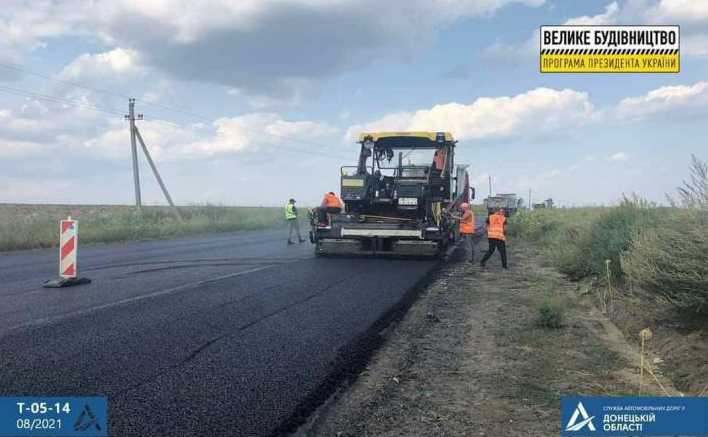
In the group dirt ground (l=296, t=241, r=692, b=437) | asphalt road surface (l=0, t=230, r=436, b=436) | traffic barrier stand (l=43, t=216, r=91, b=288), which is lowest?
dirt ground (l=296, t=241, r=692, b=437)

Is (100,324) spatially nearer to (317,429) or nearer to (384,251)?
(317,429)

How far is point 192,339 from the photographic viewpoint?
575cm

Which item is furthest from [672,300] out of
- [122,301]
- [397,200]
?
[397,200]

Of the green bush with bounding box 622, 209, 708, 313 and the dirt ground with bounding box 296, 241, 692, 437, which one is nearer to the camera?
the dirt ground with bounding box 296, 241, 692, 437

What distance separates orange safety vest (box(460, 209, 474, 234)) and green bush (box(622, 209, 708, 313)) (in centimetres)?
706

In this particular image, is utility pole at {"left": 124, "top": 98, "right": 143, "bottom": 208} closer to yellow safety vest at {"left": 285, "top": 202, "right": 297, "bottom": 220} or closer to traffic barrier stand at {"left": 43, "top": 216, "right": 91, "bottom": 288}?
yellow safety vest at {"left": 285, "top": 202, "right": 297, "bottom": 220}

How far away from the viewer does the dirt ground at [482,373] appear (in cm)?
387

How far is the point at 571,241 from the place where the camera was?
13336 millimetres

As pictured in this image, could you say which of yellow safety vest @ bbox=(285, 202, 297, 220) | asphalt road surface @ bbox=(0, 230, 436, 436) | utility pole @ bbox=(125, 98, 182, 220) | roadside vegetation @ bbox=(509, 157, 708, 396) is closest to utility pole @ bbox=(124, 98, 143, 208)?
utility pole @ bbox=(125, 98, 182, 220)

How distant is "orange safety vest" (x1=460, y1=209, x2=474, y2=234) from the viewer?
13.9 m

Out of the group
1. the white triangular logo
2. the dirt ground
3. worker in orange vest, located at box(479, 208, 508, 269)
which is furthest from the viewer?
worker in orange vest, located at box(479, 208, 508, 269)

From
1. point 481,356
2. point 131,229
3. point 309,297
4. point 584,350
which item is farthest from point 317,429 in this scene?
point 131,229

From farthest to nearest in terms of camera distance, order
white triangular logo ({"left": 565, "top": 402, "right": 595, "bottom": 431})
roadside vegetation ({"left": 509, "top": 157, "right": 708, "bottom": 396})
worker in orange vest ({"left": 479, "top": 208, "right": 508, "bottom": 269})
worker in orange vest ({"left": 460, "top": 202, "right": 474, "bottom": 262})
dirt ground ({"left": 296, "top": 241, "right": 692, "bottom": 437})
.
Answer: worker in orange vest ({"left": 460, "top": 202, "right": 474, "bottom": 262}) < worker in orange vest ({"left": 479, "top": 208, "right": 508, "bottom": 269}) < roadside vegetation ({"left": 509, "top": 157, "right": 708, "bottom": 396}) < dirt ground ({"left": 296, "top": 241, "right": 692, "bottom": 437}) < white triangular logo ({"left": 565, "top": 402, "right": 595, "bottom": 431})

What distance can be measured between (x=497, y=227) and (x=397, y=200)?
265 centimetres
